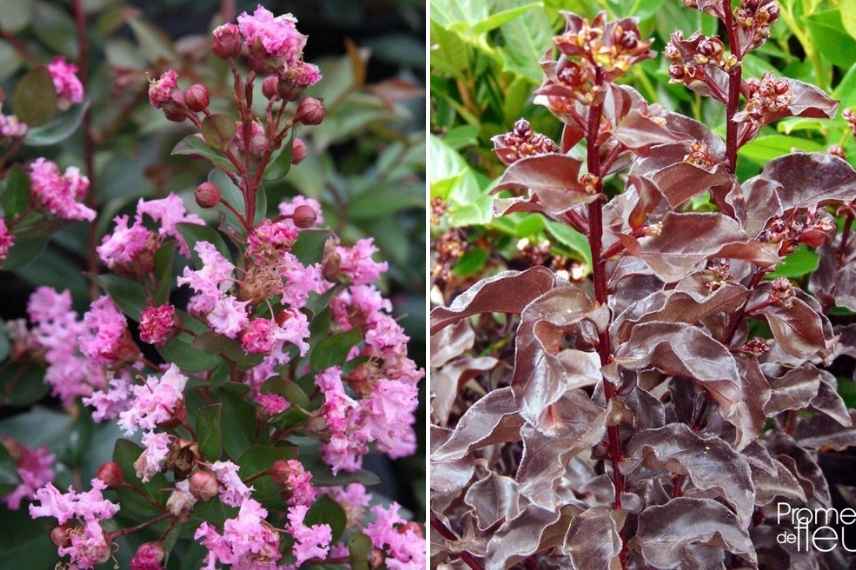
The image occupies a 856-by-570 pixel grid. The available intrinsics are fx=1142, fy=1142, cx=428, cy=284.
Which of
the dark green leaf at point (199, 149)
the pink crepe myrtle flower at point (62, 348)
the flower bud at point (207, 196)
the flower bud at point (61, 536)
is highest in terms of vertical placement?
the dark green leaf at point (199, 149)

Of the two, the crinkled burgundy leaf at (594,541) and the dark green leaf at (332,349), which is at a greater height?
the dark green leaf at (332,349)

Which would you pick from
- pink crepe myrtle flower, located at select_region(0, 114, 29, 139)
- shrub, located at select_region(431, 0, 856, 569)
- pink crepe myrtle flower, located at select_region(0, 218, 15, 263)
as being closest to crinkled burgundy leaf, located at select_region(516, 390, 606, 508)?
shrub, located at select_region(431, 0, 856, 569)

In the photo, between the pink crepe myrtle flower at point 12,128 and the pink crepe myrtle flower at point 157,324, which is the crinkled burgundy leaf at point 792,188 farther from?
the pink crepe myrtle flower at point 12,128

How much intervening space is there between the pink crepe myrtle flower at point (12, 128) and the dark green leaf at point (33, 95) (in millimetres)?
12

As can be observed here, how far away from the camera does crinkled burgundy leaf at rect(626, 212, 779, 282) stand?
2.15 feet

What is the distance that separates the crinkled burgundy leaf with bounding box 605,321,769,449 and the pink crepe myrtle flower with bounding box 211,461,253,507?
0.79 feet

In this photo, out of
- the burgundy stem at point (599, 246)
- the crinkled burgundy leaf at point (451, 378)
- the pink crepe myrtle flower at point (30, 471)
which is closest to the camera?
the burgundy stem at point (599, 246)

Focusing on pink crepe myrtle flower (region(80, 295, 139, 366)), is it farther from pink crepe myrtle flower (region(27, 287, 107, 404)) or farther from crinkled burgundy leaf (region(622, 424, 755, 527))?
crinkled burgundy leaf (region(622, 424, 755, 527))

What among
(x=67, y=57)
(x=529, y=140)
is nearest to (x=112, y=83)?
(x=67, y=57)

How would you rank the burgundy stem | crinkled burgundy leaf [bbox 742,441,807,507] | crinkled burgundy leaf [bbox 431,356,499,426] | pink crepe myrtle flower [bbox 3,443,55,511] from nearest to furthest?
the burgundy stem < crinkled burgundy leaf [bbox 742,441,807,507] < crinkled burgundy leaf [bbox 431,356,499,426] < pink crepe myrtle flower [bbox 3,443,55,511]

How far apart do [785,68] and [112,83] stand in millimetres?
848

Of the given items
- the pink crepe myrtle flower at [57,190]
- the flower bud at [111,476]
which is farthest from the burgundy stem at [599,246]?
the pink crepe myrtle flower at [57,190]

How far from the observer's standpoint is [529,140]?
2.28ft

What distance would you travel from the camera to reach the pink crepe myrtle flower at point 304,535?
71 cm
